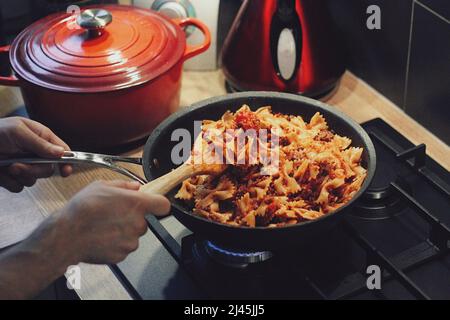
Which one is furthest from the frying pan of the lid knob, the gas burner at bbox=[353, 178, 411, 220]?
the lid knob

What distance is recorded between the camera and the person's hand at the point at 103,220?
3.20ft

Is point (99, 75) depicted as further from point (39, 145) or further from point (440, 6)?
point (440, 6)

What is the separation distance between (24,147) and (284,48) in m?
0.54

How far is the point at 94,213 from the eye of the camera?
0.97 meters

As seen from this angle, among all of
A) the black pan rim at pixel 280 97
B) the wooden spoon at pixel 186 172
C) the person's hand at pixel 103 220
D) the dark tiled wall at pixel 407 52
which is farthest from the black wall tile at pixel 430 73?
the person's hand at pixel 103 220

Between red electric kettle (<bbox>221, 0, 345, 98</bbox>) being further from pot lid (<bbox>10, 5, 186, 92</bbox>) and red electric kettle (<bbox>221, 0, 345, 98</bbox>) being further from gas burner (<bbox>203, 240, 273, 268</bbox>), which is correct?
gas burner (<bbox>203, 240, 273, 268</bbox>)

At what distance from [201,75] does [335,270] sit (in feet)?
2.21

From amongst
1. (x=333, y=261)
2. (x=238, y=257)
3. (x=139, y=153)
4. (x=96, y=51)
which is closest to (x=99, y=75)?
(x=96, y=51)

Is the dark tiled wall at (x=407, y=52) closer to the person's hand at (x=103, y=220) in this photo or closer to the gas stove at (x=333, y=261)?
the gas stove at (x=333, y=261)

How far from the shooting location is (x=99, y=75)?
1.31m

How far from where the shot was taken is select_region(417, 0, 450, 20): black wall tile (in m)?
1.31

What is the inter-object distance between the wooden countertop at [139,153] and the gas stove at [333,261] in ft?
0.14

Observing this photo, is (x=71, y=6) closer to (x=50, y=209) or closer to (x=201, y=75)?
(x=201, y=75)

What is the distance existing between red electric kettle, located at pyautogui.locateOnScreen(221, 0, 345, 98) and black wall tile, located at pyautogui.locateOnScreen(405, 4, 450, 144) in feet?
0.52
